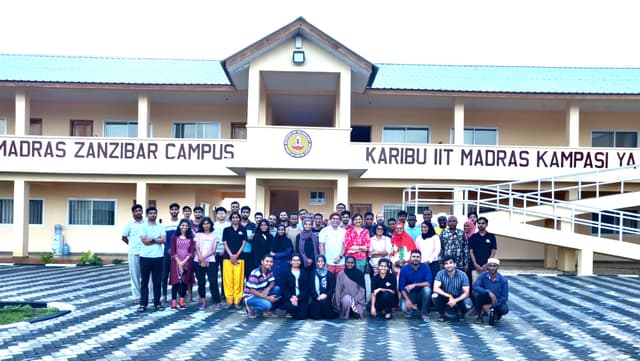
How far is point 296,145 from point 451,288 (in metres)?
7.24

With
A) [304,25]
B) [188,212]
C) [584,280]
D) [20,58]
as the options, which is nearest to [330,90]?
[304,25]

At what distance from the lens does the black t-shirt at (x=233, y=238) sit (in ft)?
29.0

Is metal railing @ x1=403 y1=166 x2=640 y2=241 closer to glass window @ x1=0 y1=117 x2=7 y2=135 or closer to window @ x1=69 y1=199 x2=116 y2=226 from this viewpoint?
window @ x1=69 y1=199 x2=116 y2=226

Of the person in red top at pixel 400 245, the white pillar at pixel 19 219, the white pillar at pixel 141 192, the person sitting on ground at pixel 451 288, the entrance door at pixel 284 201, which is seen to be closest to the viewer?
the person sitting on ground at pixel 451 288

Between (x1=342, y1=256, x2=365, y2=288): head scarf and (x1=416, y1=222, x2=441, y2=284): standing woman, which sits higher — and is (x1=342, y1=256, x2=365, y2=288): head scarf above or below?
below

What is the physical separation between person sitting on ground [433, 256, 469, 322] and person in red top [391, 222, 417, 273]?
78 centimetres

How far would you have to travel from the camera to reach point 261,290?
8320mm

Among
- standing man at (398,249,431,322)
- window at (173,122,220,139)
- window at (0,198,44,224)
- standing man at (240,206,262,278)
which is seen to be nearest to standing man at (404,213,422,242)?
standing man at (398,249,431,322)

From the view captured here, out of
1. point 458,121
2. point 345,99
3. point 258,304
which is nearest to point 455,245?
point 258,304

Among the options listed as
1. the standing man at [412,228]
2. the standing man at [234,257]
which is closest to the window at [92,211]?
the standing man at [234,257]

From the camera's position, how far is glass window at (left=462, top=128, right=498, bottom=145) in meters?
18.3

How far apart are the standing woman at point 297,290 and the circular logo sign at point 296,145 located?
247 inches

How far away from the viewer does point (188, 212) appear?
9469 millimetres

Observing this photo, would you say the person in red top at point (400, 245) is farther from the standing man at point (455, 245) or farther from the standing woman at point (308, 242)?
the standing woman at point (308, 242)
